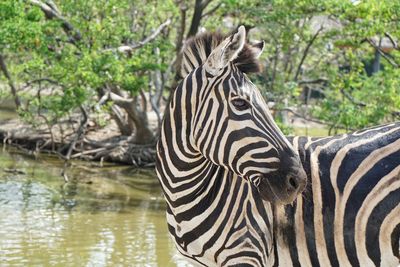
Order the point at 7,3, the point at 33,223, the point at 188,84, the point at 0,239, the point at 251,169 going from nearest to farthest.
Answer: the point at 251,169 < the point at 188,84 < the point at 0,239 < the point at 33,223 < the point at 7,3

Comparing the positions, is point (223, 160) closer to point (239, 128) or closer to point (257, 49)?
point (239, 128)

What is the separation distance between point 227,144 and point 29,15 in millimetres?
9492

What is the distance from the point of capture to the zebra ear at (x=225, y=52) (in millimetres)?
3584

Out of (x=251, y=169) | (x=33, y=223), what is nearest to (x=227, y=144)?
(x=251, y=169)

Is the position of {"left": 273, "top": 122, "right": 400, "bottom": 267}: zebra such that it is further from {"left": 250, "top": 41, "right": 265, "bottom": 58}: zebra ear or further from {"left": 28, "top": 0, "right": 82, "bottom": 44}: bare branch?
{"left": 28, "top": 0, "right": 82, "bottom": 44}: bare branch

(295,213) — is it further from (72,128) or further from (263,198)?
(72,128)

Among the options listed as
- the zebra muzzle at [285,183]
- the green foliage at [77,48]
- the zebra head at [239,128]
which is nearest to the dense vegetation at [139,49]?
the green foliage at [77,48]

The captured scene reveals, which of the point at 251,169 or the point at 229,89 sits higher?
the point at 229,89

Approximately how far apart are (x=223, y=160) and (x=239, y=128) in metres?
0.18

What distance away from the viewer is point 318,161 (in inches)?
156

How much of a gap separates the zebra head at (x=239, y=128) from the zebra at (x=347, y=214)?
1.14ft

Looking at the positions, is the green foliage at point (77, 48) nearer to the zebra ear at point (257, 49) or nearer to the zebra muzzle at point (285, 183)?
the zebra ear at point (257, 49)

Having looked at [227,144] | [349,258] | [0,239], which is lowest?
[0,239]

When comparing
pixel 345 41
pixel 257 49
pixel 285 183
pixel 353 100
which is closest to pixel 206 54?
pixel 257 49
